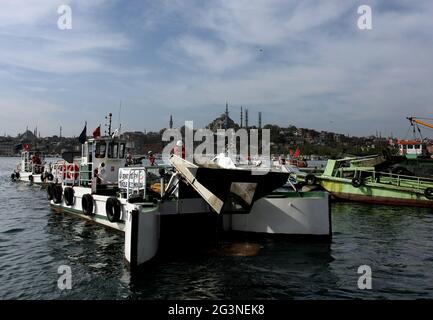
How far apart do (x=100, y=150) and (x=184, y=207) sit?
825 centimetres

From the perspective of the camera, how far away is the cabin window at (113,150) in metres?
21.4

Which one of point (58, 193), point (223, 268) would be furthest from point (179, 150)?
point (58, 193)

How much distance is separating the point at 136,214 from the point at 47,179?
3342 cm

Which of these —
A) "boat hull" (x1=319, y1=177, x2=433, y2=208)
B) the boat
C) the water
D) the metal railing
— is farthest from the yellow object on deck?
"boat hull" (x1=319, y1=177, x2=433, y2=208)

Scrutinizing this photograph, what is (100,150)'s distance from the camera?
69.9 feet

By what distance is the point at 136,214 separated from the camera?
38.1 ft

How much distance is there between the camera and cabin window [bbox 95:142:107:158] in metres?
21.2

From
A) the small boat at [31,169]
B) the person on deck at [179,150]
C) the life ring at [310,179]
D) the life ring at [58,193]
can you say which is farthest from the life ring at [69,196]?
the small boat at [31,169]

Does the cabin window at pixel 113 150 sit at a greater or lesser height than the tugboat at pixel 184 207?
greater

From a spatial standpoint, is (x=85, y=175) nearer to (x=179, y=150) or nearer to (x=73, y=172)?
(x=73, y=172)

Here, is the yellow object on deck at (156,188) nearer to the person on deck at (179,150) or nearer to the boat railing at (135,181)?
the boat railing at (135,181)

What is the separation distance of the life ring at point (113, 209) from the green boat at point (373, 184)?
59.5 feet

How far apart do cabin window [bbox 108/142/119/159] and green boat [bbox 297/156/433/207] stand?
15553 mm
